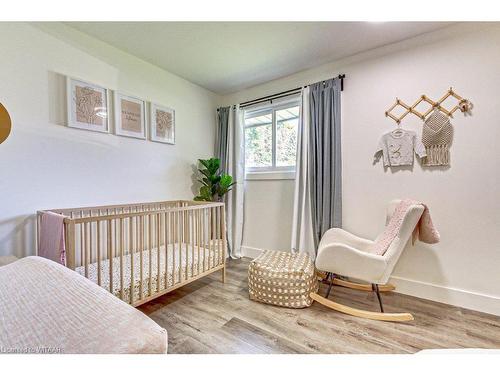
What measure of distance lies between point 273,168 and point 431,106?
1.67m

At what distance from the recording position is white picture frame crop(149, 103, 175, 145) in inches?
96.8

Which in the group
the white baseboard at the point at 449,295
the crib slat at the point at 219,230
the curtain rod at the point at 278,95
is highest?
the curtain rod at the point at 278,95

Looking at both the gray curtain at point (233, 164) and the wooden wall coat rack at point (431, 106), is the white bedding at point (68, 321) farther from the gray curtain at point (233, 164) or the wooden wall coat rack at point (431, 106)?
the wooden wall coat rack at point (431, 106)

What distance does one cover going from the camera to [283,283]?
5.96 feet

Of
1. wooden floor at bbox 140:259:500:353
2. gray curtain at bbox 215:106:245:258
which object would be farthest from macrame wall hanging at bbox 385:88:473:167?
gray curtain at bbox 215:106:245:258

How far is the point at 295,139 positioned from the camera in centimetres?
275


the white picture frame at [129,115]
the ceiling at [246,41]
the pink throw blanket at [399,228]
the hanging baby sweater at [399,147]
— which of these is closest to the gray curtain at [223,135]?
the ceiling at [246,41]

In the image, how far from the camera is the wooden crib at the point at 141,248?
1.50m

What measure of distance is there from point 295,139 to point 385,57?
1.17 m

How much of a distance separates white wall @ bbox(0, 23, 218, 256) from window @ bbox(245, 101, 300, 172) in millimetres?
1155

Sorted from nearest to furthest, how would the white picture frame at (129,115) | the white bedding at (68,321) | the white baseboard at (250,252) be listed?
1. the white bedding at (68,321)
2. the white picture frame at (129,115)
3. the white baseboard at (250,252)

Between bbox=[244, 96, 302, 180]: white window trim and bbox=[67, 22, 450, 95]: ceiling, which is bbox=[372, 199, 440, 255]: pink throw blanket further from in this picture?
bbox=[67, 22, 450, 95]: ceiling
